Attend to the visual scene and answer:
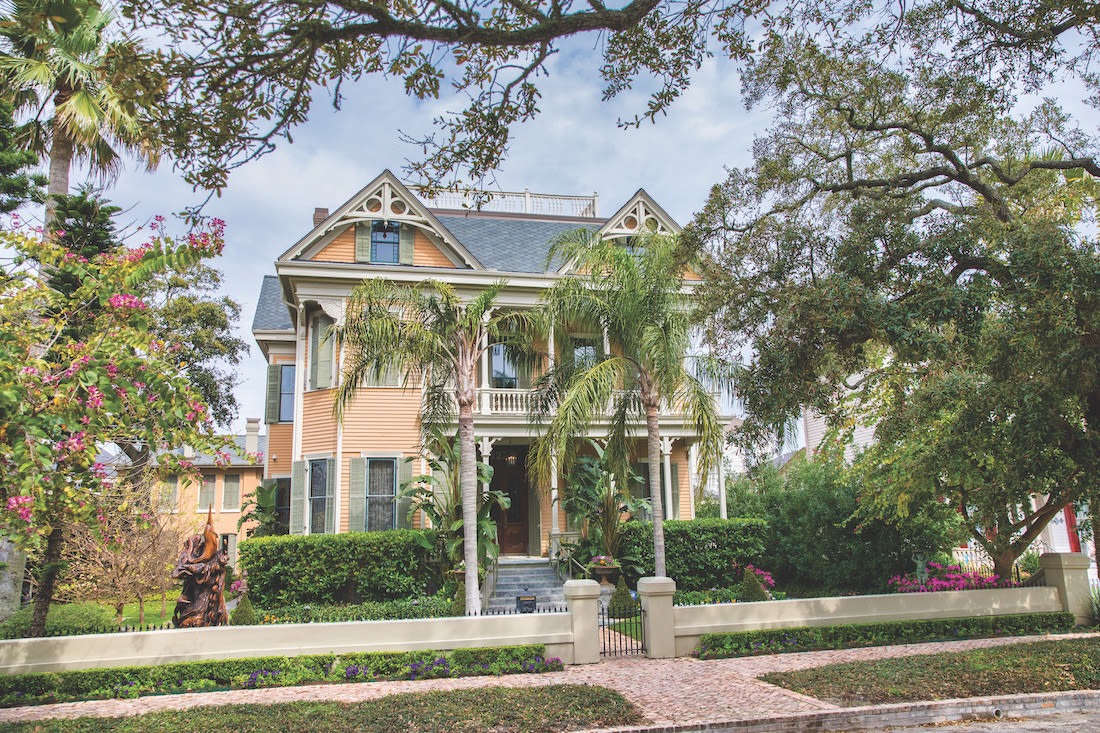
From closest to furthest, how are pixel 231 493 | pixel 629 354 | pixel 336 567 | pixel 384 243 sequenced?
pixel 629 354, pixel 336 567, pixel 384 243, pixel 231 493

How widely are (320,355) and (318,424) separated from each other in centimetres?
183

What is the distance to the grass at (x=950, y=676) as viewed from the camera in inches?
332

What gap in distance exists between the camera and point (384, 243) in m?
19.5

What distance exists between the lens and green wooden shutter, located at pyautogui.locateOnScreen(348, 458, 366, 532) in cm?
1742

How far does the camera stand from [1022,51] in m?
9.09

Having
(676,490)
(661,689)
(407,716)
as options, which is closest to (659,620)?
(661,689)

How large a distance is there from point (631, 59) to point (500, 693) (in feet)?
24.5

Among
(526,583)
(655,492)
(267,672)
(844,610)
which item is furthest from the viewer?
(526,583)

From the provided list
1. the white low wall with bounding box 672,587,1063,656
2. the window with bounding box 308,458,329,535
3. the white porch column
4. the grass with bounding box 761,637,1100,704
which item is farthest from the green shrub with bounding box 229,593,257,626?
the white porch column

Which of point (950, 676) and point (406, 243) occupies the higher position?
point (406, 243)

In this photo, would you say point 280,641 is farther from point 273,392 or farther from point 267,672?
point 273,392

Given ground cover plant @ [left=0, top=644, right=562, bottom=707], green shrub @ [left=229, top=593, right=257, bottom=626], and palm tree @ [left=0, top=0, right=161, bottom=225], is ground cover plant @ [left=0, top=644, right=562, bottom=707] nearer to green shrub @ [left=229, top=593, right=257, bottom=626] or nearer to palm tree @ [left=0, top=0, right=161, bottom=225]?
green shrub @ [left=229, top=593, right=257, bottom=626]

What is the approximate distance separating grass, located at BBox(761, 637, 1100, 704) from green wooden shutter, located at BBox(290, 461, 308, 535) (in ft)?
40.0

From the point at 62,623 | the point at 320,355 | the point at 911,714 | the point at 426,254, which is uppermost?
the point at 426,254
